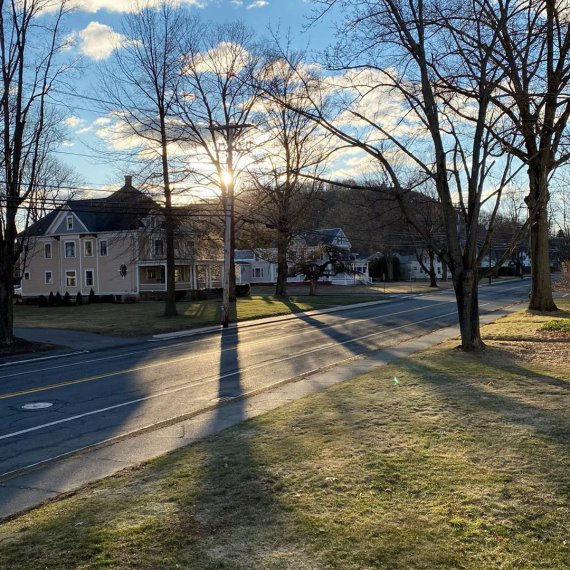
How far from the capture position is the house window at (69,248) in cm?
5184

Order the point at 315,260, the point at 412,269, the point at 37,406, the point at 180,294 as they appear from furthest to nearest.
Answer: the point at 412,269
the point at 315,260
the point at 180,294
the point at 37,406

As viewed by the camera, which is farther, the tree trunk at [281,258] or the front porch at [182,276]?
the front porch at [182,276]

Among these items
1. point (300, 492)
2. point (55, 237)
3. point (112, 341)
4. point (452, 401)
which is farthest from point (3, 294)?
point (55, 237)

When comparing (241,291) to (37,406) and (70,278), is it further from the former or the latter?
(37,406)

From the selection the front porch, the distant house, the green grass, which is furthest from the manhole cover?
the front porch

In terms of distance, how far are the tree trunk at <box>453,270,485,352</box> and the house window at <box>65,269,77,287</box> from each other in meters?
44.0

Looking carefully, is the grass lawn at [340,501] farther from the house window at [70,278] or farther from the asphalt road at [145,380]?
the house window at [70,278]

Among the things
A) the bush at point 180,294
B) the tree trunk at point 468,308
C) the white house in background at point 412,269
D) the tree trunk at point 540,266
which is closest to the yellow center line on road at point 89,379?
the tree trunk at point 468,308

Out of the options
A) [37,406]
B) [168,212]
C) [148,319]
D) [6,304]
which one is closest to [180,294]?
[168,212]

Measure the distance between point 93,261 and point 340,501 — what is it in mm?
49301

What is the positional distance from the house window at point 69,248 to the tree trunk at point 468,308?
44.3 metres

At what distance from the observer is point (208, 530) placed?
4.20m

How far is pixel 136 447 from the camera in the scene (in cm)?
720

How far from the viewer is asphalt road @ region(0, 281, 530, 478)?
27.2 feet
